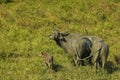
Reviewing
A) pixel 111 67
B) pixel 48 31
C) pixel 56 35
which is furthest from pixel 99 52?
pixel 48 31

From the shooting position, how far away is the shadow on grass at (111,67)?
1357cm

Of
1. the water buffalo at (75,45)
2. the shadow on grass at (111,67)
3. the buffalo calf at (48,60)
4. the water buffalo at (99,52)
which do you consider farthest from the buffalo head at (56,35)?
the shadow on grass at (111,67)

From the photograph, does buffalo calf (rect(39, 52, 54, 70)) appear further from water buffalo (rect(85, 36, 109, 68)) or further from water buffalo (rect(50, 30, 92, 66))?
water buffalo (rect(85, 36, 109, 68))

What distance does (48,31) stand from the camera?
1764cm

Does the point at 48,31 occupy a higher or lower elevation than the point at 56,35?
lower

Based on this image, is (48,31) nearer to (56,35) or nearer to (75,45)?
(56,35)

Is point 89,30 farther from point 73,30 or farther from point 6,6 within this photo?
→ point 6,6

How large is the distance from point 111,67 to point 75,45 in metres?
1.46

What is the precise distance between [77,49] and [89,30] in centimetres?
479

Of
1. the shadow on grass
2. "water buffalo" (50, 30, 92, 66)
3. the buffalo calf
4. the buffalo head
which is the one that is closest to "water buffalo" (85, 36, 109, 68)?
"water buffalo" (50, 30, 92, 66)

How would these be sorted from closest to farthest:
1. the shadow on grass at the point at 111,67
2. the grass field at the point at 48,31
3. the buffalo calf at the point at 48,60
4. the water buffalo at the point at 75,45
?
the buffalo calf at the point at 48,60 → the grass field at the point at 48,31 → the water buffalo at the point at 75,45 → the shadow on grass at the point at 111,67

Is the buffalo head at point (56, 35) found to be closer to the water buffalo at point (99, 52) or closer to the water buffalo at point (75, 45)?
the water buffalo at point (75, 45)

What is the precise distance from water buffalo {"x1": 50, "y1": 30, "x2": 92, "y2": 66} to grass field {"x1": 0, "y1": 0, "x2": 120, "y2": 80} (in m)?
0.33

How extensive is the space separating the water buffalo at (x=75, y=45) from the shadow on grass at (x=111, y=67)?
84 cm
